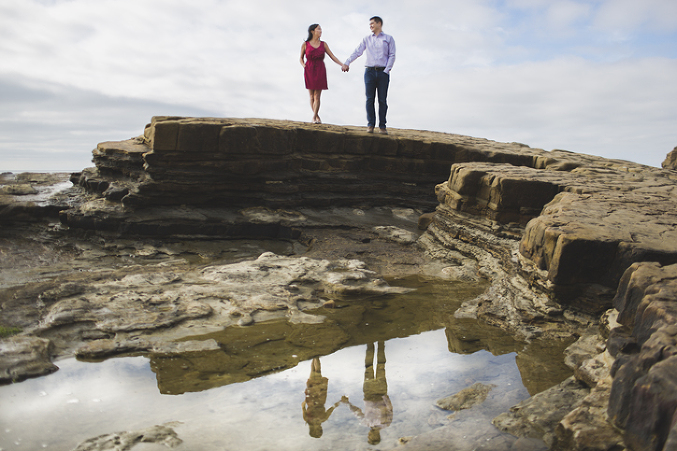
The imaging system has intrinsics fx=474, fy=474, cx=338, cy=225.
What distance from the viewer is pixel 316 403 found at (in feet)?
9.37

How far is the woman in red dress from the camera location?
891 cm

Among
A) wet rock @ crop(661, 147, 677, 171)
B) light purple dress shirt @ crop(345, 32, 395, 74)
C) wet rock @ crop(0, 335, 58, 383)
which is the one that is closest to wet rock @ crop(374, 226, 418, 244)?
light purple dress shirt @ crop(345, 32, 395, 74)

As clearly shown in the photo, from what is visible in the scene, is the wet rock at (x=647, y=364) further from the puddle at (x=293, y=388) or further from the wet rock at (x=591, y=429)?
the puddle at (x=293, y=388)

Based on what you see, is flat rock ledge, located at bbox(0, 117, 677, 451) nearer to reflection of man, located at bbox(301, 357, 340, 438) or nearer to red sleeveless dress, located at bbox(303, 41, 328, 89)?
reflection of man, located at bbox(301, 357, 340, 438)

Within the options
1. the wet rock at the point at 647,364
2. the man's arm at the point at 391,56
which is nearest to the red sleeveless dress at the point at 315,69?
the man's arm at the point at 391,56

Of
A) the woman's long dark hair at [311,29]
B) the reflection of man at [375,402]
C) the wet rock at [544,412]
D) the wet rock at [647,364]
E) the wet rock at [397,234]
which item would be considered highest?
the woman's long dark hair at [311,29]

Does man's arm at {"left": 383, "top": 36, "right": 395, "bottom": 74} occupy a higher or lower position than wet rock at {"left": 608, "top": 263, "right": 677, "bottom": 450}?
higher

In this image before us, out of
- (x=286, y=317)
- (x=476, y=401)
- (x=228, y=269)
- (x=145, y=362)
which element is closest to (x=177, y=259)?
(x=228, y=269)

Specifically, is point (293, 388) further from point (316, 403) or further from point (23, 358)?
point (23, 358)

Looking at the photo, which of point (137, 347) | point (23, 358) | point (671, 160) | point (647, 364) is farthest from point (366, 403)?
point (671, 160)

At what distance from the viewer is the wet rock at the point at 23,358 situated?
3141 mm

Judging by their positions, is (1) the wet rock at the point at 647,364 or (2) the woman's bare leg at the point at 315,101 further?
(2) the woman's bare leg at the point at 315,101

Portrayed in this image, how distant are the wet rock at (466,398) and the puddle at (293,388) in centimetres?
5

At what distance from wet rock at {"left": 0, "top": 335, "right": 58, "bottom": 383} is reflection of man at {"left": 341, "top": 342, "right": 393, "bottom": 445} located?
211cm
